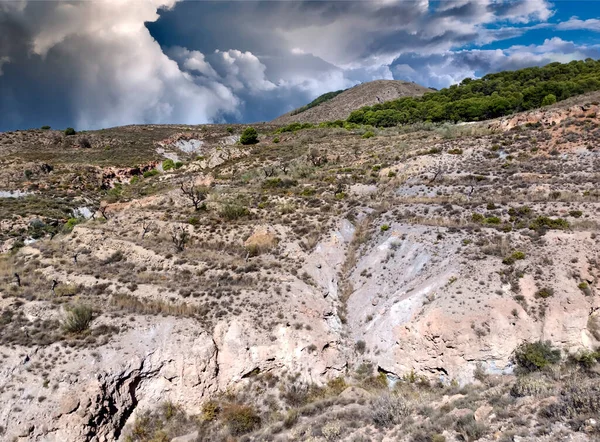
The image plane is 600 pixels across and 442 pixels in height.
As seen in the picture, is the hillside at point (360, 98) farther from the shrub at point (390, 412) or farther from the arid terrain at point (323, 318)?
the shrub at point (390, 412)

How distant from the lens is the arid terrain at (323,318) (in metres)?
12.6

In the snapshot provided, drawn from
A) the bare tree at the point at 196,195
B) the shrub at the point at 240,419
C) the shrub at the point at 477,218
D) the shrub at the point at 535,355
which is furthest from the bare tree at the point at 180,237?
the shrub at the point at 535,355

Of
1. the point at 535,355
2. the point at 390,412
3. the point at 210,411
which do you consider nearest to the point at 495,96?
the point at 535,355

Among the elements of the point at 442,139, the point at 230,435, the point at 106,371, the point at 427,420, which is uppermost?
the point at 442,139

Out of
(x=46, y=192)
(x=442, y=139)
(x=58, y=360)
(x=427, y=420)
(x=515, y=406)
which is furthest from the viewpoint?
(x=46, y=192)

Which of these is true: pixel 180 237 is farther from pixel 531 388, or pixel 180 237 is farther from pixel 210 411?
pixel 531 388

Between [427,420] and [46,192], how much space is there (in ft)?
191

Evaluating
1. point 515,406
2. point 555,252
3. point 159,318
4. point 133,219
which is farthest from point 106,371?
point 555,252

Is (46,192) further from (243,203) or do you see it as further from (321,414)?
(321,414)

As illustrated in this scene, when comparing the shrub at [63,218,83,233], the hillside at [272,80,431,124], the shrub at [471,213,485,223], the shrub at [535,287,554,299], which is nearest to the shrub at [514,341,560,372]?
the shrub at [535,287,554,299]

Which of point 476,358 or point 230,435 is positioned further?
point 476,358

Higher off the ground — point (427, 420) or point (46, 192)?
point (46, 192)

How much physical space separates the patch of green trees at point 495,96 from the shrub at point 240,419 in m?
65.4

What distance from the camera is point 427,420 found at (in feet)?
34.5
